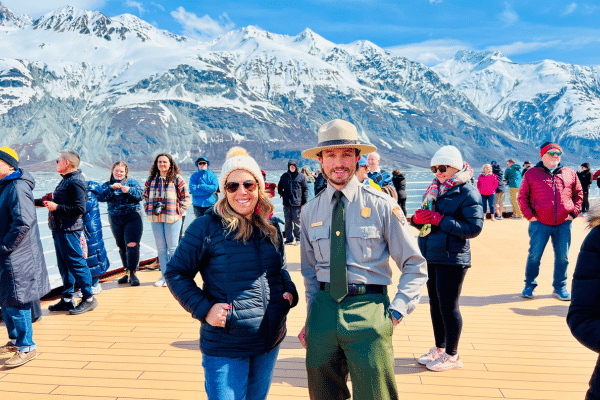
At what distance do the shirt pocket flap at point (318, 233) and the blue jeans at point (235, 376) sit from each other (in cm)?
58

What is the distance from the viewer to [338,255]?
171 cm

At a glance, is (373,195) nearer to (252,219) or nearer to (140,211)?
(252,219)

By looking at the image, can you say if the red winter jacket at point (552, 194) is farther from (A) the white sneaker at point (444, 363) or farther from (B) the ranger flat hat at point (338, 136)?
(B) the ranger flat hat at point (338, 136)

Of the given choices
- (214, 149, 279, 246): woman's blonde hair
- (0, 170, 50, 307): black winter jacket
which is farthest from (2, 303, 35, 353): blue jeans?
(214, 149, 279, 246): woman's blonde hair

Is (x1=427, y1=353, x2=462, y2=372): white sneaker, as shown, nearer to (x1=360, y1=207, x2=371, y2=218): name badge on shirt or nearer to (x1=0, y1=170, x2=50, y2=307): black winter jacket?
(x1=360, y1=207, x2=371, y2=218): name badge on shirt

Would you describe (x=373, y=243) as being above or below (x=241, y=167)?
below

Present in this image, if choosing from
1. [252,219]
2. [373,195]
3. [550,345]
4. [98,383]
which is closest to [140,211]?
[98,383]

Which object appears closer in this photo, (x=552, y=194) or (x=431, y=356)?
(x=431, y=356)

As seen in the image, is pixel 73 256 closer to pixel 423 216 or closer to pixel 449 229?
pixel 423 216

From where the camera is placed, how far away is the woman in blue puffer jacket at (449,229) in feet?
8.77

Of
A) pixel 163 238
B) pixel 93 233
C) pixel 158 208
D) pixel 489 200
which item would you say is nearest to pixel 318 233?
pixel 158 208

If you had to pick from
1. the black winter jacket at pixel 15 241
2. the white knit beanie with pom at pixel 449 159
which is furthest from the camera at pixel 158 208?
the white knit beanie with pom at pixel 449 159

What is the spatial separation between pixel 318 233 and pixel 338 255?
0.15 m

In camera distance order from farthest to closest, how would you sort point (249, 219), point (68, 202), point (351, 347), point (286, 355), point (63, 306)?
1. point (63, 306)
2. point (68, 202)
3. point (286, 355)
4. point (249, 219)
5. point (351, 347)
